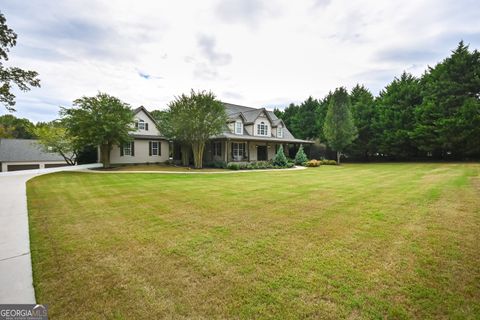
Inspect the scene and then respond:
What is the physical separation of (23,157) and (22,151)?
1215 mm

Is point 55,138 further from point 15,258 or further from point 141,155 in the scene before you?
point 15,258

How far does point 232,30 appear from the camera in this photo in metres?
14.1

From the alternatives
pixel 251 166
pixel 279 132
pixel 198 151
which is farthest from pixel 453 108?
pixel 198 151

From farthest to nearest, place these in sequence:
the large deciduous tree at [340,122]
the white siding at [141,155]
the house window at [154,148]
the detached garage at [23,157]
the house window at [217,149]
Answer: the detached garage at [23,157], the large deciduous tree at [340,122], the house window at [154,148], the house window at [217,149], the white siding at [141,155]

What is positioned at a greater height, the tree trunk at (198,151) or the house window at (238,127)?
the house window at (238,127)

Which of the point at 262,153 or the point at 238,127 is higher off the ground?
the point at 238,127

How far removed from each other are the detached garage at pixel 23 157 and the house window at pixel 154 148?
16.6 meters

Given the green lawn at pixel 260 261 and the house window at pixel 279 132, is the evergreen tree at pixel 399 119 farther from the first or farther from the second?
the green lawn at pixel 260 261

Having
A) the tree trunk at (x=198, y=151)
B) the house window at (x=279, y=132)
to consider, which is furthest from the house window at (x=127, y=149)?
the house window at (x=279, y=132)

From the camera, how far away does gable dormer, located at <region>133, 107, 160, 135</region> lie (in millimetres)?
24344

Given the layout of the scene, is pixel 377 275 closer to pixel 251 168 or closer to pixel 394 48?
pixel 394 48

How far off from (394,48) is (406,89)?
71.1 ft

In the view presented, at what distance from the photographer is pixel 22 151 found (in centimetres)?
3152

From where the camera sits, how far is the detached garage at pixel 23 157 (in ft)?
98.1
